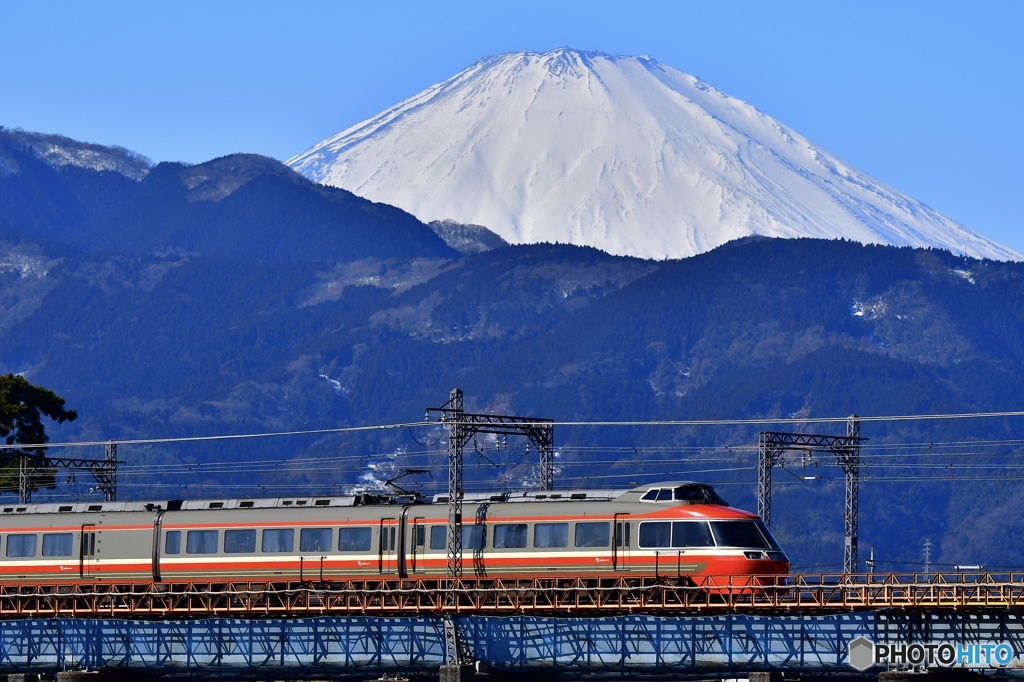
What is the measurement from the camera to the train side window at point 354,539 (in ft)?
252

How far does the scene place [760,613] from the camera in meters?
65.1

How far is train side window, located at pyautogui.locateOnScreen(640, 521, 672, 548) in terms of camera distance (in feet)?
232

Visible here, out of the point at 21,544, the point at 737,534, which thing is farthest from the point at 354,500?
the point at 737,534

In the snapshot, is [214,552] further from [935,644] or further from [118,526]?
[935,644]

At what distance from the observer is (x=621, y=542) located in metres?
71.5

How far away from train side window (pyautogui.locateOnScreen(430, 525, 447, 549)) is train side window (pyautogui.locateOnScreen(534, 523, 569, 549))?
3.81 metres

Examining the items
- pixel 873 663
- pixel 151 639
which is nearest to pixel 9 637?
pixel 151 639

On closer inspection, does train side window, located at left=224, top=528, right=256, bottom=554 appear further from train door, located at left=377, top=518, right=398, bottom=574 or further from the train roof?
train door, located at left=377, top=518, right=398, bottom=574

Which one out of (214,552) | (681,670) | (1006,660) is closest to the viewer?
(1006,660)

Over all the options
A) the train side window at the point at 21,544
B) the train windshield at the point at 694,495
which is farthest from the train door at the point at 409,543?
the train side window at the point at 21,544

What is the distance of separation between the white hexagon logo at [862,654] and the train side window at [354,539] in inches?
862

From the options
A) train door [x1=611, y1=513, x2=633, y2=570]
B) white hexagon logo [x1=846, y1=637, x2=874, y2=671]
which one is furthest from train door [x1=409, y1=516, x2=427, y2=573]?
white hexagon logo [x1=846, y1=637, x2=874, y2=671]

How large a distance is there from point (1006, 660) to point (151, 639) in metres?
32.6

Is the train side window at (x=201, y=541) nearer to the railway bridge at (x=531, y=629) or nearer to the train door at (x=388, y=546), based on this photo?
the railway bridge at (x=531, y=629)
